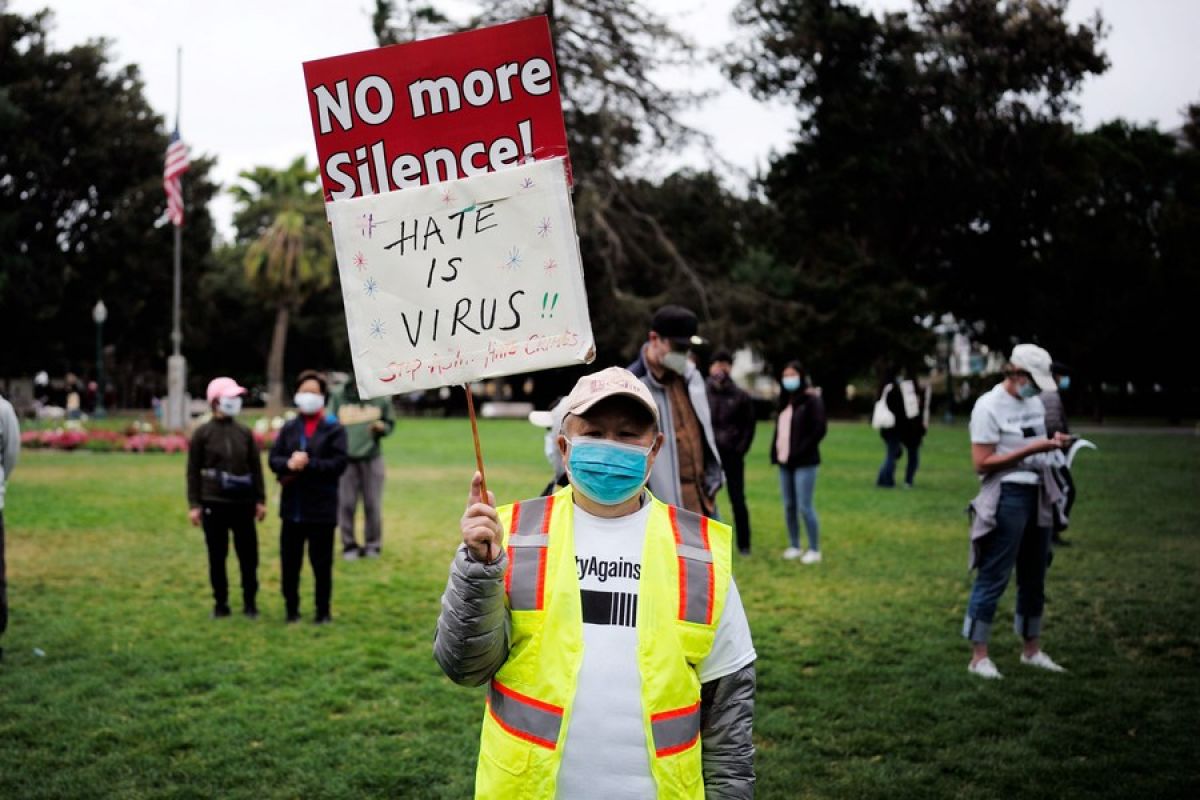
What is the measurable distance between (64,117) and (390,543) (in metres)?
41.1

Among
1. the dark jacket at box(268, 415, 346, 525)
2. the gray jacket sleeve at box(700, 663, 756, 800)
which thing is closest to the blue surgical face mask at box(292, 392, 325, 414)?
the dark jacket at box(268, 415, 346, 525)

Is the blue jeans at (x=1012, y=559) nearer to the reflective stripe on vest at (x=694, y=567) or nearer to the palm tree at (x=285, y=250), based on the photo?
the reflective stripe on vest at (x=694, y=567)

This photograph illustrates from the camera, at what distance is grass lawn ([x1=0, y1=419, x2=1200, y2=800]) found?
502 cm

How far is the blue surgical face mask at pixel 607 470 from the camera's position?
2664 millimetres

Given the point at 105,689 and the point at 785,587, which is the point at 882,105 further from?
the point at 105,689

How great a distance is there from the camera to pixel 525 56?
278 cm

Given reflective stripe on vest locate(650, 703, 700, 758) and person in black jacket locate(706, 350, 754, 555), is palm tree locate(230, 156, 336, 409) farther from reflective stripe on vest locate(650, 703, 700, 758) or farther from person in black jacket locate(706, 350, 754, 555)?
reflective stripe on vest locate(650, 703, 700, 758)

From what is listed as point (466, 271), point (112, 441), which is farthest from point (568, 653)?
point (112, 441)

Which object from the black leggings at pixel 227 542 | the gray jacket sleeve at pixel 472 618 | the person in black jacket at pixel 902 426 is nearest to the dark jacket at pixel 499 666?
the gray jacket sleeve at pixel 472 618

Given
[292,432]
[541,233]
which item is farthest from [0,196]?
[541,233]

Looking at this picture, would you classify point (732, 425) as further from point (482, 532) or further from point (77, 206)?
point (77, 206)

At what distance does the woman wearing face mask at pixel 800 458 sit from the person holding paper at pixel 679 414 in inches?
182

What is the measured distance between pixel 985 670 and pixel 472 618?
522 cm

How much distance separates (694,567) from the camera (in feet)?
8.67
